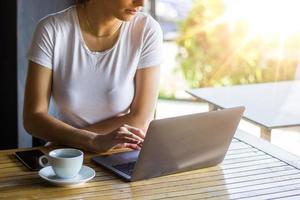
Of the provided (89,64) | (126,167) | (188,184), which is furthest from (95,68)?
(188,184)

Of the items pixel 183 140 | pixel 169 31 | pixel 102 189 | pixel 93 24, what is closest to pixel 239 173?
pixel 183 140

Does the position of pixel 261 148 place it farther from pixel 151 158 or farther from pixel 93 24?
pixel 93 24

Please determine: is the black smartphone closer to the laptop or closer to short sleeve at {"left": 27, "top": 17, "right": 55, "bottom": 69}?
the laptop

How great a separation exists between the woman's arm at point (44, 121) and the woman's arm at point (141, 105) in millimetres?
177

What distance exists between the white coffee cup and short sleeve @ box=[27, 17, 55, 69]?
18.8 inches

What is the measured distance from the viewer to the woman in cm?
173

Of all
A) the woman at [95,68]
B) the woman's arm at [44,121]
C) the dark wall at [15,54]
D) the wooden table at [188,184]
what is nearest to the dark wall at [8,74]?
the dark wall at [15,54]

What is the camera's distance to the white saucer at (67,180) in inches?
50.4

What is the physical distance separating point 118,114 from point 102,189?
0.61 meters

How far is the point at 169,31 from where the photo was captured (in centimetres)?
363

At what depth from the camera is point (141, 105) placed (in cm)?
184

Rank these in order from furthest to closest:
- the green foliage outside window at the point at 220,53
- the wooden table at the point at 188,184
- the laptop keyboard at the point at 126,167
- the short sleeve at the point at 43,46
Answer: the green foliage outside window at the point at 220,53
the short sleeve at the point at 43,46
the laptop keyboard at the point at 126,167
the wooden table at the point at 188,184

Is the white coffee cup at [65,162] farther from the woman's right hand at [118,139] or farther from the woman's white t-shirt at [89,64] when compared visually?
the woman's white t-shirt at [89,64]

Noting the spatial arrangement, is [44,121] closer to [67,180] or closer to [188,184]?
[67,180]
